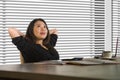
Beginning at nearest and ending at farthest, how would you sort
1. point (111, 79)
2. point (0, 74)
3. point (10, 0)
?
point (111, 79)
point (0, 74)
point (10, 0)

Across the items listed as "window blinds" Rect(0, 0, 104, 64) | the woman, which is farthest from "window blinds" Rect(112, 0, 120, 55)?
the woman

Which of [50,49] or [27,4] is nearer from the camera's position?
[50,49]

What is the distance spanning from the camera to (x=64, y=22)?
397 centimetres

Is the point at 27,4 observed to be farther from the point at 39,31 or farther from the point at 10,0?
the point at 39,31

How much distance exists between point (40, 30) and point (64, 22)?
0.73 m

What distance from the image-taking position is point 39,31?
3281mm

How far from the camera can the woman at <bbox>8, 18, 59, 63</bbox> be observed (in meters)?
3.08

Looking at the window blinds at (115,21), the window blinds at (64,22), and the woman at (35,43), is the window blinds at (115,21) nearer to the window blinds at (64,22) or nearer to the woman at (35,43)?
the window blinds at (64,22)

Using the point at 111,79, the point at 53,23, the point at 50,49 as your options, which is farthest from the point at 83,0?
the point at 111,79

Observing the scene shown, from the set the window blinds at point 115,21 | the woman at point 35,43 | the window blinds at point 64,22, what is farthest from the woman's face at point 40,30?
the window blinds at point 115,21

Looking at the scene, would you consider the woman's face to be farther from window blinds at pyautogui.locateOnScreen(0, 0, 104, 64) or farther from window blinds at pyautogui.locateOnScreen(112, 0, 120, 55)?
window blinds at pyautogui.locateOnScreen(112, 0, 120, 55)

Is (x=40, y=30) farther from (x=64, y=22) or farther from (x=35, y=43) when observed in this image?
(x=64, y=22)

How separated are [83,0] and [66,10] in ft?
0.89

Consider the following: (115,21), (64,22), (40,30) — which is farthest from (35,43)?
(115,21)
